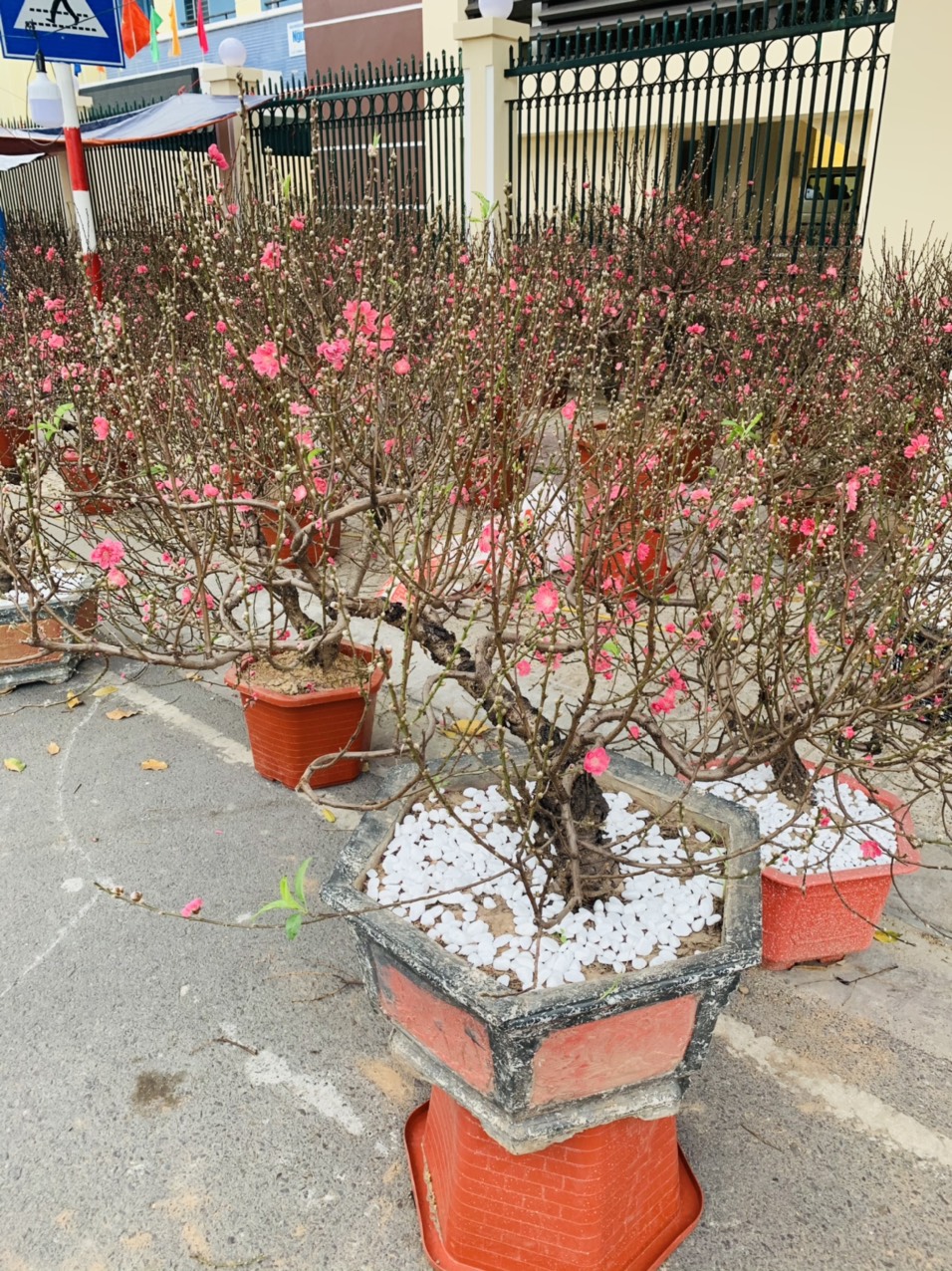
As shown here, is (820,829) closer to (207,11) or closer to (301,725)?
(301,725)

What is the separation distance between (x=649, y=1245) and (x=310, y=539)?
2.12 meters

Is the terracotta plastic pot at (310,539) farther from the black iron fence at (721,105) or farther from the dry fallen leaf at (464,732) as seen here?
the black iron fence at (721,105)

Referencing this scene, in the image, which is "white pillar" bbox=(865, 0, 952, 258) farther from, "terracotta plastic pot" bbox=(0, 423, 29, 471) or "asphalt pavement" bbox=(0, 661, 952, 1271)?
"terracotta plastic pot" bbox=(0, 423, 29, 471)

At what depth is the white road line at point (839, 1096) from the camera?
2.31 m

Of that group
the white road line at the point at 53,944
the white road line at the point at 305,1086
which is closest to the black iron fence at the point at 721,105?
the white road line at the point at 53,944

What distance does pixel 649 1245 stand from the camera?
6.67 feet

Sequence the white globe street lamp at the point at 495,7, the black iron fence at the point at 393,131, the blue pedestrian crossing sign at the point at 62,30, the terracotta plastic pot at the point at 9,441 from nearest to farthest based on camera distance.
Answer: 1. the blue pedestrian crossing sign at the point at 62,30
2. the terracotta plastic pot at the point at 9,441
3. the white globe street lamp at the point at 495,7
4. the black iron fence at the point at 393,131

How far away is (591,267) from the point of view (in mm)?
7438

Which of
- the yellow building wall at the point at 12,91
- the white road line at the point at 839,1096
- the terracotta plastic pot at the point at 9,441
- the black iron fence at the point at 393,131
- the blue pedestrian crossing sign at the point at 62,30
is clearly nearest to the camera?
the white road line at the point at 839,1096

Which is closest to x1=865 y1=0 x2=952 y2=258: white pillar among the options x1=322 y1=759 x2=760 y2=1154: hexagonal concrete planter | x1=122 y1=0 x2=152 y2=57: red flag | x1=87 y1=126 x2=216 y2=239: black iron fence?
x1=322 y1=759 x2=760 y2=1154: hexagonal concrete planter

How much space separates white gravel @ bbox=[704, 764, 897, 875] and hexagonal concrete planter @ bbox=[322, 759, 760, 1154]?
681mm

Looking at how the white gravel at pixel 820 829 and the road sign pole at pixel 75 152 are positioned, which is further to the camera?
the road sign pole at pixel 75 152

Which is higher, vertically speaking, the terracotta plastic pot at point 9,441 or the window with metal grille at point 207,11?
the window with metal grille at point 207,11

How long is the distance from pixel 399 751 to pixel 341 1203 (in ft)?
3.68
